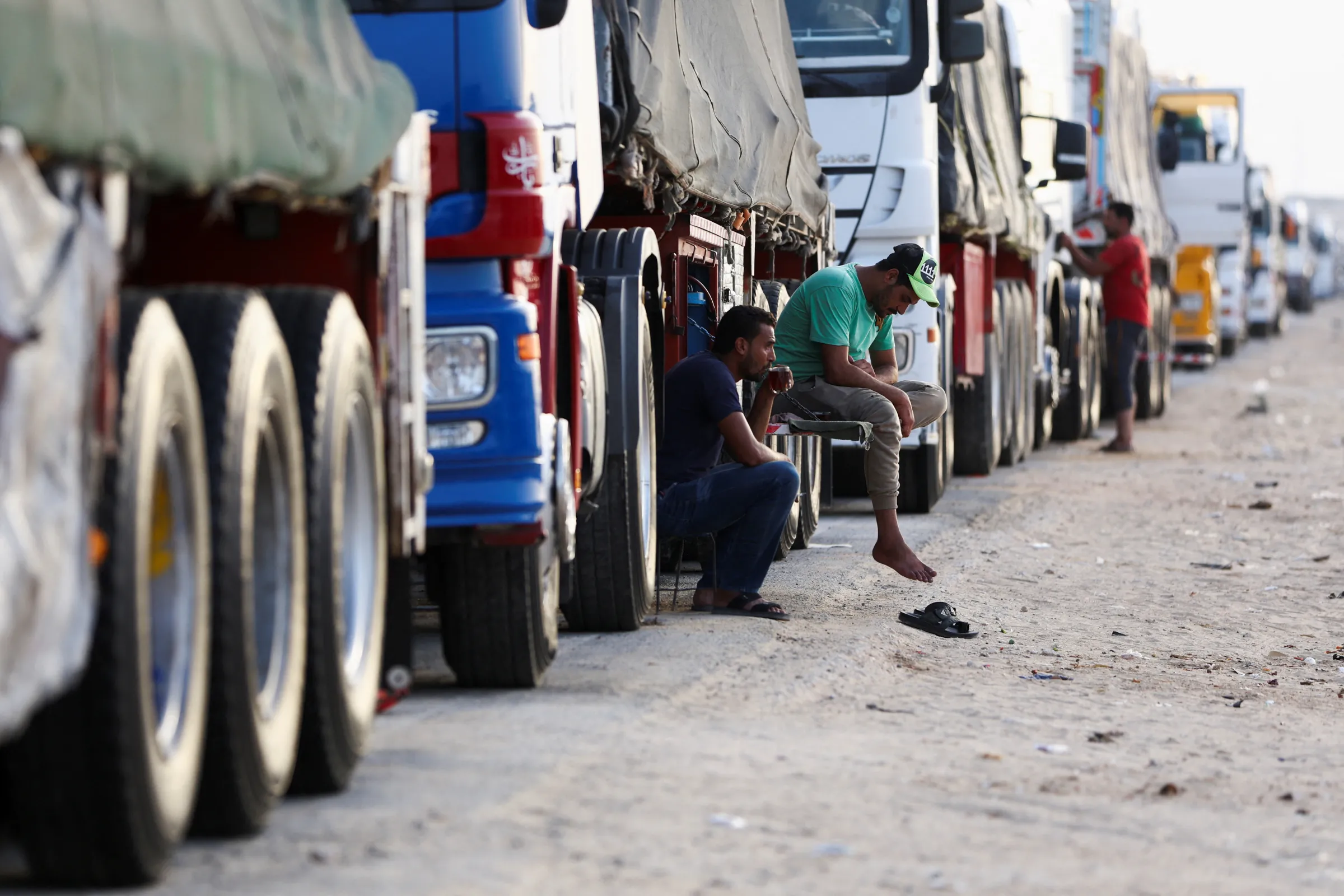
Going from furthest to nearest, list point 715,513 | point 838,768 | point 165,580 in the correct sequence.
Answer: point 715,513 < point 838,768 < point 165,580

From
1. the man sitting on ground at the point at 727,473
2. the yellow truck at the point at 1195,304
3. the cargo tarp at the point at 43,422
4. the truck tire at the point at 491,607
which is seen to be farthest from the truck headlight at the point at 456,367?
the yellow truck at the point at 1195,304

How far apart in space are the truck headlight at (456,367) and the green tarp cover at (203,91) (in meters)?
0.96

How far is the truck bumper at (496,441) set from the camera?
6047 mm

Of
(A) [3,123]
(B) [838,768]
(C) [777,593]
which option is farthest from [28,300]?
(C) [777,593]

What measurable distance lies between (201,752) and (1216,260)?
31337 millimetres

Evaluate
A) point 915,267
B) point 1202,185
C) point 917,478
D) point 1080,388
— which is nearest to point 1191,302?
point 1202,185

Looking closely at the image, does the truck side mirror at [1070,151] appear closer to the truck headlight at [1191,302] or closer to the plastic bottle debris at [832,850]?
the truck headlight at [1191,302]

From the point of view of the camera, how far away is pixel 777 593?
964 cm

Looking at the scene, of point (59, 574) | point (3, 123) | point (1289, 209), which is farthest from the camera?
Result: point (1289, 209)

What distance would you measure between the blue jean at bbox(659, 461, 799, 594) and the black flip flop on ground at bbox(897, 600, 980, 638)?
23.9 inches

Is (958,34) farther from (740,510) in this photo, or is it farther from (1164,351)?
(1164,351)

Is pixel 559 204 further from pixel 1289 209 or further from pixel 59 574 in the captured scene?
pixel 1289 209

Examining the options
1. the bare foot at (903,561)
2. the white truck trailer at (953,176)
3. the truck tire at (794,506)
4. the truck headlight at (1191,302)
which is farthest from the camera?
the truck headlight at (1191,302)

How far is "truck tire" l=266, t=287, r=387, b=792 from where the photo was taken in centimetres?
476
